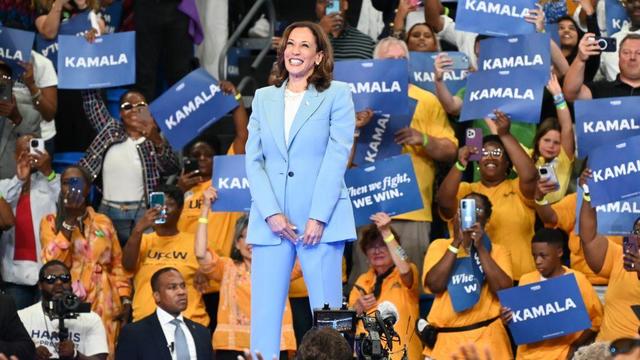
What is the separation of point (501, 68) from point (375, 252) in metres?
1.58

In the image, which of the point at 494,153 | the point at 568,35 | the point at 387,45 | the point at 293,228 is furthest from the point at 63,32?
the point at 293,228

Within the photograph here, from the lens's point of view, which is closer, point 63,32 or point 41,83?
point 41,83

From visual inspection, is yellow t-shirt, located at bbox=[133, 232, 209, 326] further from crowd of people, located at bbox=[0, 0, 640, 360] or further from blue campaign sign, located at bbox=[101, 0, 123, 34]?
blue campaign sign, located at bbox=[101, 0, 123, 34]

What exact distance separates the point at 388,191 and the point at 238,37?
343 centimetres

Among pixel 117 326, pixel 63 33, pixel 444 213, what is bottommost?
pixel 117 326

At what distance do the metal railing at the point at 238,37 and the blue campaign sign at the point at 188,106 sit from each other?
1123 millimetres

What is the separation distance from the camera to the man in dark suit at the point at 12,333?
8000mm

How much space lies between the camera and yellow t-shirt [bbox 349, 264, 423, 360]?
1021cm

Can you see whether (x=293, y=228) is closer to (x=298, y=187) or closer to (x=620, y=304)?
(x=298, y=187)

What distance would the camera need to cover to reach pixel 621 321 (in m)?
9.73

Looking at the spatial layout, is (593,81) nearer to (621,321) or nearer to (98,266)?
(621,321)

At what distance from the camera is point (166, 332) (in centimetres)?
988

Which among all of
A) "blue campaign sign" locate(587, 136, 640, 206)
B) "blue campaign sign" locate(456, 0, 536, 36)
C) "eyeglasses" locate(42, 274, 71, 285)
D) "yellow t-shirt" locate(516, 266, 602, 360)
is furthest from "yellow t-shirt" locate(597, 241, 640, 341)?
"eyeglasses" locate(42, 274, 71, 285)

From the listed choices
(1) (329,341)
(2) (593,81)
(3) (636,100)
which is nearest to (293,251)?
(1) (329,341)
